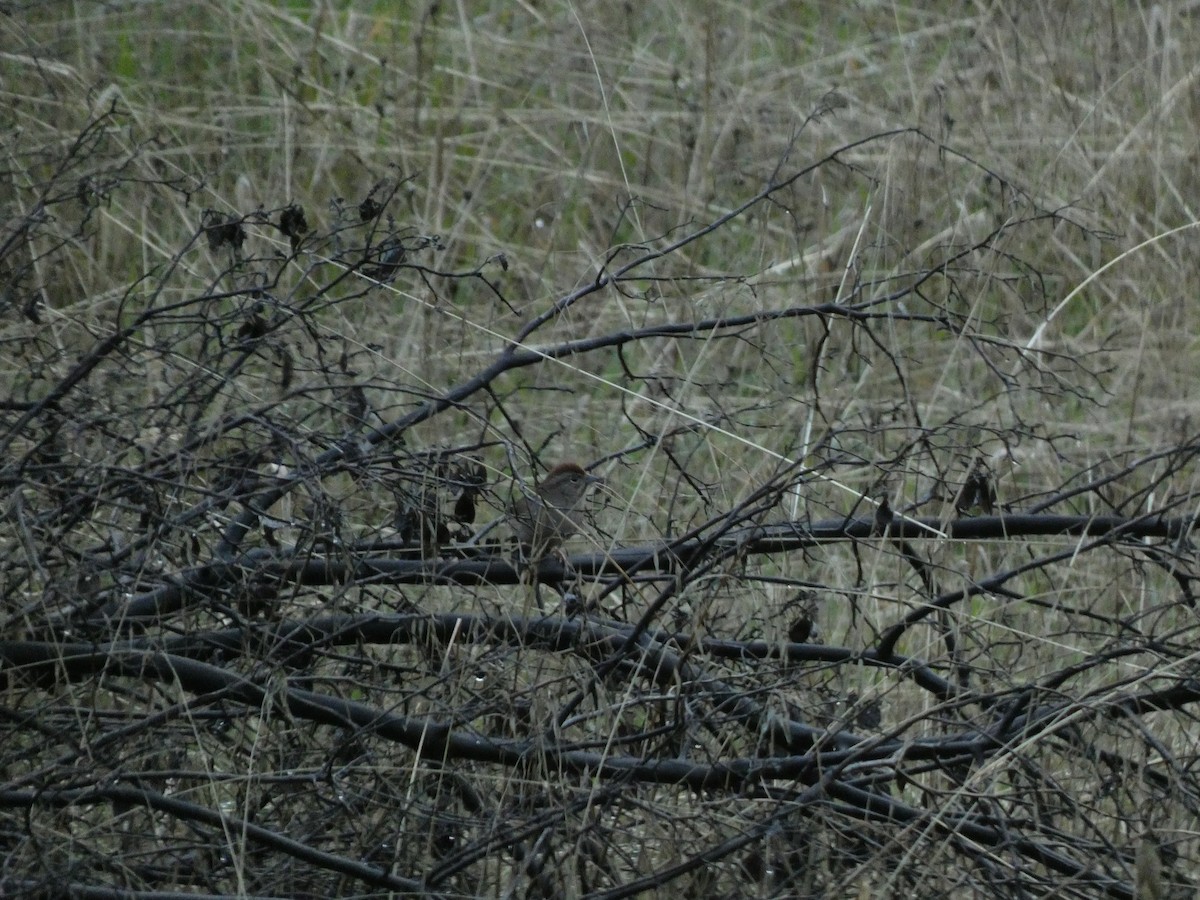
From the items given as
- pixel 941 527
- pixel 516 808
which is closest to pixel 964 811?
pixel 941 527

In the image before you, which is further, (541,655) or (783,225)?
(783,225)

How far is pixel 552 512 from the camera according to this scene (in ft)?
8.80

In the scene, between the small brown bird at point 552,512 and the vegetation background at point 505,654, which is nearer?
the vegetation background at point 505,654

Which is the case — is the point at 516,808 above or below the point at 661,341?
above

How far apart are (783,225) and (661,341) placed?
46.1 inches

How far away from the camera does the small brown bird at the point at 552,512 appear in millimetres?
2609

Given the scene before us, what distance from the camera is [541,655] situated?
2615 mm

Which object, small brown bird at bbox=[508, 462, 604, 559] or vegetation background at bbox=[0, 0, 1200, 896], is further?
small brown bird at bbox=[508, 462, 604, 559]

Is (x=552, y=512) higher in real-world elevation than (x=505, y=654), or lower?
higher

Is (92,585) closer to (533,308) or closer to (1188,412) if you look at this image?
(533,308)

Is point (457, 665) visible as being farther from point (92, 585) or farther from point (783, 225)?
point (783, 225)

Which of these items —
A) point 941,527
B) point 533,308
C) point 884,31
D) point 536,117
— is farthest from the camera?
point 884,31

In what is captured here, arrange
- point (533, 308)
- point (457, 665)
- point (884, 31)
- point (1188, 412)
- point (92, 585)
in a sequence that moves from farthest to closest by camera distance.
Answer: point (884, 31) → point (533, 308) → point (1188, 412) → point (457, 665) → point (92, 585)

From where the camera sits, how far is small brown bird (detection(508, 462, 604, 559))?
8.56ft
